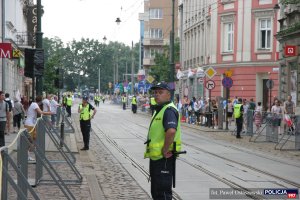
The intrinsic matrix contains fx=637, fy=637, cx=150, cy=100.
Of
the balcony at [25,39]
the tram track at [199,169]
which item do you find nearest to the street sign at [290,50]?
the tram track at [199,169]

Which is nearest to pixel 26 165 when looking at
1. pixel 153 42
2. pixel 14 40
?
pixel 14 40

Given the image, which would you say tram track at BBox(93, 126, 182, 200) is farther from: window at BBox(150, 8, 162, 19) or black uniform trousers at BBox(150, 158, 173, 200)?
window at BBox(150, 8, 162, 19)

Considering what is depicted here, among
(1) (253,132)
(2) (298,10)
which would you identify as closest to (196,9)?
(2) (298,10)

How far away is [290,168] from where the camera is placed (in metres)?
15.7

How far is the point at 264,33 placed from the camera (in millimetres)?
48625

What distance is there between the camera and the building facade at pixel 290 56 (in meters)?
32.5

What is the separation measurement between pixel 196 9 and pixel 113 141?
129 ft

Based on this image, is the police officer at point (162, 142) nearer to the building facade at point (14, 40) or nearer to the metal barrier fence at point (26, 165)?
the metal barrier fence at point (26, 165)

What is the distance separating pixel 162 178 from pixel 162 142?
450 mm

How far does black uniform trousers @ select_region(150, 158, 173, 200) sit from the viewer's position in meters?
7.56

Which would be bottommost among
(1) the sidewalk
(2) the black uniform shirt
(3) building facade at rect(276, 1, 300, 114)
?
(1) the sidewalk

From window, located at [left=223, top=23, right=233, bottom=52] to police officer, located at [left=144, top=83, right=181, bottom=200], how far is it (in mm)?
43675

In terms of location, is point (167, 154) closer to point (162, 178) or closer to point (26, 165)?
point (162, 178)

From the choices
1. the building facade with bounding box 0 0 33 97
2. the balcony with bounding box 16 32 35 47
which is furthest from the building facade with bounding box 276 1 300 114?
the balcony with bounding box 16 32 35 47
